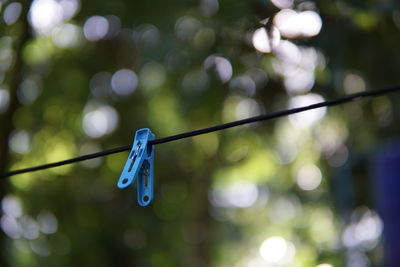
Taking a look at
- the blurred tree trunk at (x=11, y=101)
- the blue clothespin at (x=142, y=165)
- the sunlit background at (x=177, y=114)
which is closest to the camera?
the blue clothespin at (x=142, y=165)

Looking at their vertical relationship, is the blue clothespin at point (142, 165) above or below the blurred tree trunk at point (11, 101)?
below

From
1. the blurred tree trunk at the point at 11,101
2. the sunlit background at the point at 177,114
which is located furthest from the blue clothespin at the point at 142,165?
the blurred tree trunk at the point at 11,101

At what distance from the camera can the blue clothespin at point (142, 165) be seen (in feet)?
8.63

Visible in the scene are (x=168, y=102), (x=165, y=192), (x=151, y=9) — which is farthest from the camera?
(x=165, y=192)

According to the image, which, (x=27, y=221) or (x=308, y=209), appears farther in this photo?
(x=308, y=209)

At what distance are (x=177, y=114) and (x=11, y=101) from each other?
1.85 metres

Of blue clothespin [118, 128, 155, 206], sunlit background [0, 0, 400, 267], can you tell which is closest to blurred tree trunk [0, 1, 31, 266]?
sunlit background [0, 0, 400, 267]

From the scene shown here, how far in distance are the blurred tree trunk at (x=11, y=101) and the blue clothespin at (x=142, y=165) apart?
4.95 m

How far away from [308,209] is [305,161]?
1.05 meters

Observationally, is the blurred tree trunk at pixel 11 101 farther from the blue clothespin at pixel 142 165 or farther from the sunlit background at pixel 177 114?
the blue clothespin at pixel 142 165

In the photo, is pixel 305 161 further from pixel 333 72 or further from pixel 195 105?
pixel 333 72

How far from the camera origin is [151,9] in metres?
6.38

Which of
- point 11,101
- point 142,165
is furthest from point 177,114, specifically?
point 142,165

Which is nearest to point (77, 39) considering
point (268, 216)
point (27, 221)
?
point (27, 221)
